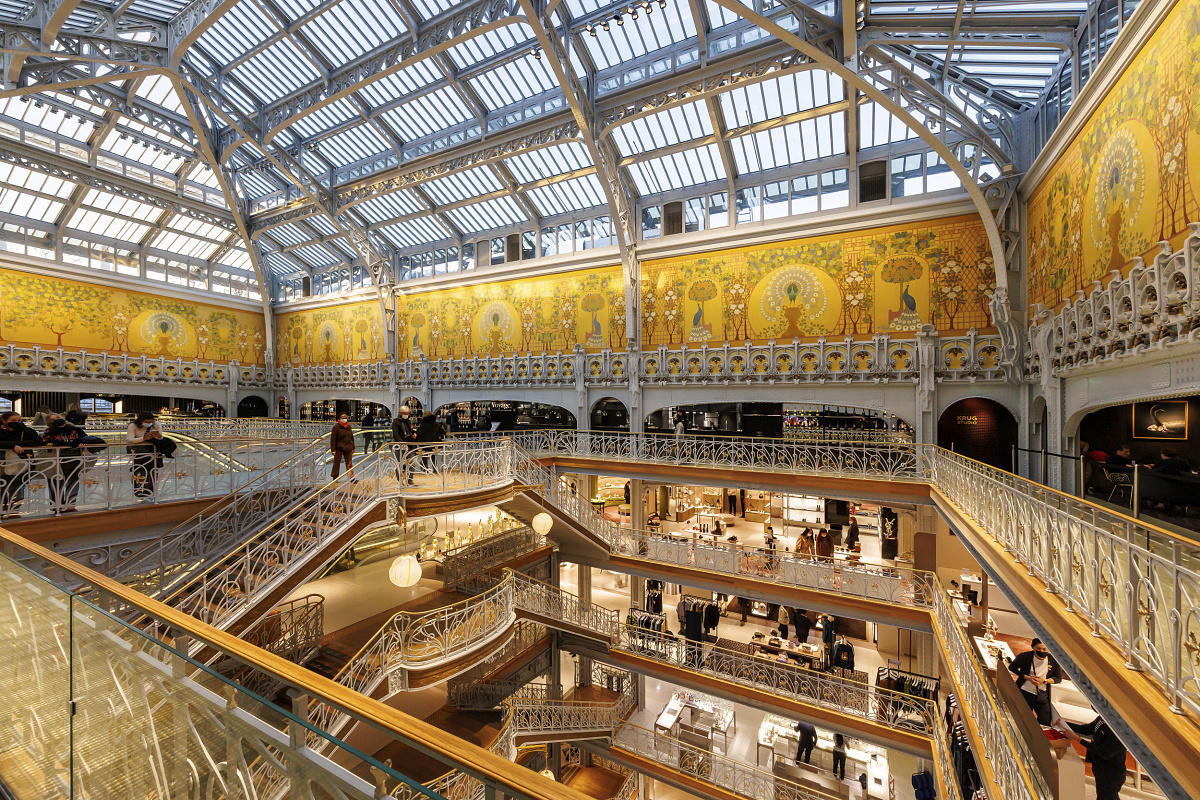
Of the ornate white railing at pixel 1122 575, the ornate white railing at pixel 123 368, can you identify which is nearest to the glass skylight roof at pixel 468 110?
the ornate white railing at pixel 123 368

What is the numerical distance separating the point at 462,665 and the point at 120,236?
75.9ft

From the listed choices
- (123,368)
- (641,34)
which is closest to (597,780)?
(641,34)

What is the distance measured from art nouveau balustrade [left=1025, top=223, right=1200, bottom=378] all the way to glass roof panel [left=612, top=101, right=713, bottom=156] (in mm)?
9389

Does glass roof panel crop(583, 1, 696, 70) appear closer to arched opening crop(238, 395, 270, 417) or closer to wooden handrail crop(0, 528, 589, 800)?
wooden handrail crop(0, 528, 589, 800)

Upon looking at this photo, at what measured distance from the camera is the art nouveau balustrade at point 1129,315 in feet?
16.7

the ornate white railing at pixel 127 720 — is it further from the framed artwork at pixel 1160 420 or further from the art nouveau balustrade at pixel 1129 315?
the framed artwork at pixel 1160 420

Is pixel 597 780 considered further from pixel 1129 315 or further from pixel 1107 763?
pixel 1129 315

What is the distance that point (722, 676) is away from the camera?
12.3m

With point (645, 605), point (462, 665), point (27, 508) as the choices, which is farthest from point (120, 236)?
point (645, 605)

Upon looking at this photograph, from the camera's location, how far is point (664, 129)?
14414mm

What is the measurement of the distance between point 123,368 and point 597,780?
23.0 metres

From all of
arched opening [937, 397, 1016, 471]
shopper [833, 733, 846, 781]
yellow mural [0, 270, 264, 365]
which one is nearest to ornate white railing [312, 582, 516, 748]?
shopper [833, 733, 846, 781]

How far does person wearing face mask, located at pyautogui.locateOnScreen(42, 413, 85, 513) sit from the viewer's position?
22.6ft

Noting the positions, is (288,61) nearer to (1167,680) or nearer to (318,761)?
(318,761)
